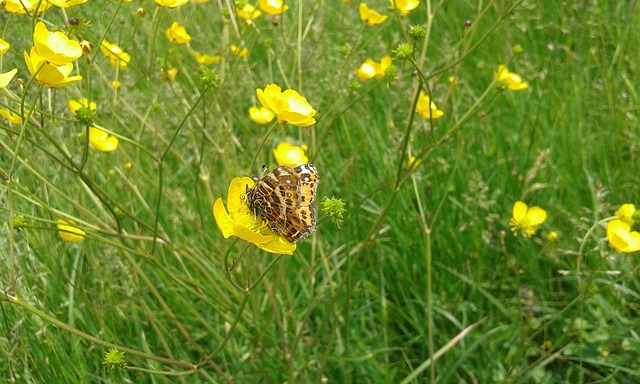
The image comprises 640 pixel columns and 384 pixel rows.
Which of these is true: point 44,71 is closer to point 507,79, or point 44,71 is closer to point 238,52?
point 238,52

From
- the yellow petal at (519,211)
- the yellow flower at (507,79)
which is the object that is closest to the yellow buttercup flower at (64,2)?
the yellow flower at (507,79)

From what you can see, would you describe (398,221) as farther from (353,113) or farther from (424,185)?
(353,113)

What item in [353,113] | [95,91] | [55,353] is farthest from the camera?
[95,91]

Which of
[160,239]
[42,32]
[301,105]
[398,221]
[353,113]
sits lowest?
[398,221]

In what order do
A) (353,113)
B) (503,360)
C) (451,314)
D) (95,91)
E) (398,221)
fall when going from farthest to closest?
(95,91)
(353,113)
(398,221)
(451,314)
(503,360)

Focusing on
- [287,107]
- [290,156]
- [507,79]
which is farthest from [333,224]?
[287,107]

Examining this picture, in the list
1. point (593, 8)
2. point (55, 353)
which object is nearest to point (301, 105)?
point (55, 353)

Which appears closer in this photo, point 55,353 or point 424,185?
point 55,353
